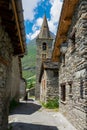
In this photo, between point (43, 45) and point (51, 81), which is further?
point (43, 45)

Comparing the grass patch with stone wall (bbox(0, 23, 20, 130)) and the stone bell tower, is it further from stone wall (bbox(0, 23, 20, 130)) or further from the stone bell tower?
the stone bell tower

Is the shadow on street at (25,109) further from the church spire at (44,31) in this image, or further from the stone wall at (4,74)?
the church spire at (44,31)

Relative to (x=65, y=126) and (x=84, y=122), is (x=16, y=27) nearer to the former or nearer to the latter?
(x=84, y=122)

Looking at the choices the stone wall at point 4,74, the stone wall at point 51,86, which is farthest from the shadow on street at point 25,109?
the stone wall at point 4,74

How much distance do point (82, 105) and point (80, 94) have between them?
60 cm

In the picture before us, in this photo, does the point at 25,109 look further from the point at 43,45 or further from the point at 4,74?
the point at 43,45

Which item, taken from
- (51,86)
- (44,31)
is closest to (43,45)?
(44,31)

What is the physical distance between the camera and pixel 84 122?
9.35 meters

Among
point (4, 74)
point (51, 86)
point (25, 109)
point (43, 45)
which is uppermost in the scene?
point (43, 45)

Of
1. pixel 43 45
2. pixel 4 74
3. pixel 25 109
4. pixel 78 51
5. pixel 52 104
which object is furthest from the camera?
pixel 43 45

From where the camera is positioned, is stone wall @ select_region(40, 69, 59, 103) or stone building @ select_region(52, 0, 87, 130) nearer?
stone building @ select_region(52, 0, 87, 130)

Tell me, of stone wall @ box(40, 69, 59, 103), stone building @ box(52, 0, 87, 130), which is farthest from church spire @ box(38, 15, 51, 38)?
stone building @ box(52, 0, 87, 130)

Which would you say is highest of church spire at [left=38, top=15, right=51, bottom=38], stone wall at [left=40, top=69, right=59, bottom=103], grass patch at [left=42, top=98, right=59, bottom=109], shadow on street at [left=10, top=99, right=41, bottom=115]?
church spire at [left=38, top=15, right=51, bottom=38]

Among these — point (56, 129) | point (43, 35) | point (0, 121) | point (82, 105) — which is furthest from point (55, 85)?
point (43, 35)
